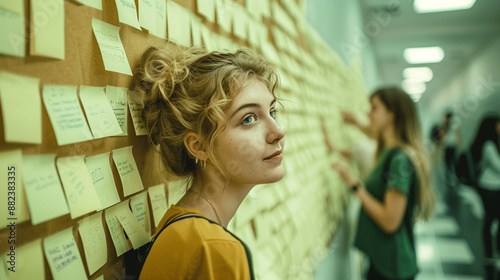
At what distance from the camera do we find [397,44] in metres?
5.20

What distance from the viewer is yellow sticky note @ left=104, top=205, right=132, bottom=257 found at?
51cm

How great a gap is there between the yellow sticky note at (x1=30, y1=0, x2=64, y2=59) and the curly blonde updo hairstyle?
0.52 ft

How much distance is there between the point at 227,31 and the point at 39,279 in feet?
2.32

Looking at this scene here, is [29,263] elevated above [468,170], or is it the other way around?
[29,263]

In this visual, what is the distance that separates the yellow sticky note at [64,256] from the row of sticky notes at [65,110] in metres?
0.12

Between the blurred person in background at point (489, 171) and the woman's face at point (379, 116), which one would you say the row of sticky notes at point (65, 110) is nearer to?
the woman's face at point (379, 116)

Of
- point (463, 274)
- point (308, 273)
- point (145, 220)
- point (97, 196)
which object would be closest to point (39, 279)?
point (97, 196)

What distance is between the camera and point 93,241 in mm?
479

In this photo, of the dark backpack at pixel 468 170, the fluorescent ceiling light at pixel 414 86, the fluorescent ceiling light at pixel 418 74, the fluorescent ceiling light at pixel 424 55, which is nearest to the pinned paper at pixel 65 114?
the dark backpack at pixel 468 170

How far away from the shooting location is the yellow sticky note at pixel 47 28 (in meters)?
0.37

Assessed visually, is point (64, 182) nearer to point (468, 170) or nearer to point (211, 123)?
point (211, 123)

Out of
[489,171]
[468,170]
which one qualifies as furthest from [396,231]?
[468,170]

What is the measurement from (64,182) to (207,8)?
53cm

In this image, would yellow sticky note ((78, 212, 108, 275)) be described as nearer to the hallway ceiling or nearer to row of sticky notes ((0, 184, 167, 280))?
row of sticky notes ((0, 184, 167, 280))
